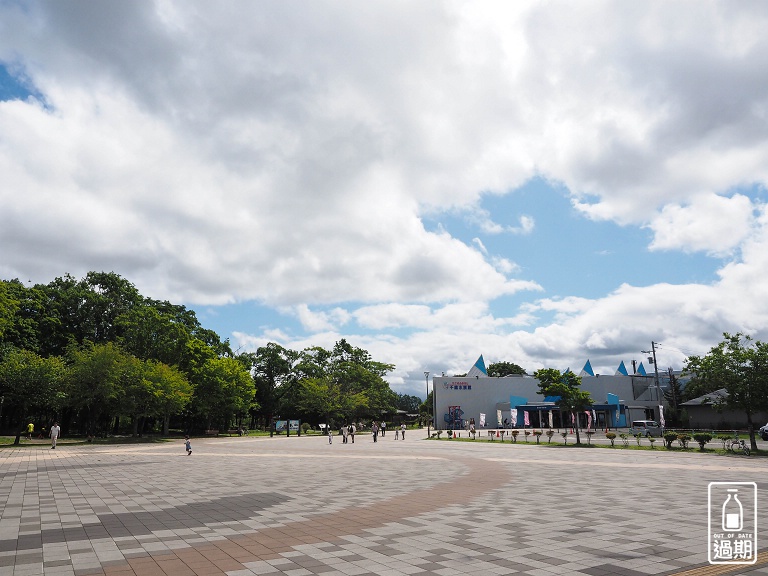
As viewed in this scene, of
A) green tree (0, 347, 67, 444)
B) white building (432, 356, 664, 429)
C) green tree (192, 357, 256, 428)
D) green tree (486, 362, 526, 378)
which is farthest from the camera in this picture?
green tree (486, 362, 526, 378)

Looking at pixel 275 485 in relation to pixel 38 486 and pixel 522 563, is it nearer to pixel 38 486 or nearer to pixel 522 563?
pixel 38 486

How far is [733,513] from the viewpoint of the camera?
1070cm

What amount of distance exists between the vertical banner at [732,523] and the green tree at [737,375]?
52.7 ft

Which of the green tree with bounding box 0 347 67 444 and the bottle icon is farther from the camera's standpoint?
the green tree with bounding box 0 347 67 444

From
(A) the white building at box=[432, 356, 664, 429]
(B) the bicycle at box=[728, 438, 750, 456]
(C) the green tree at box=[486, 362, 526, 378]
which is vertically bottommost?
(B) the bicycle at box=[728, 438, 750, 456]

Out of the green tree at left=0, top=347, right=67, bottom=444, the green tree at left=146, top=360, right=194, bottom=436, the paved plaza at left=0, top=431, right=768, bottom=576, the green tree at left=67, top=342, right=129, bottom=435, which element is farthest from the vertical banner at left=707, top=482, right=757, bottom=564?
the green tree at left=0, top=347, right=67, bottom=444

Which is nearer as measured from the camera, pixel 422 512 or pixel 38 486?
pixel 422 512

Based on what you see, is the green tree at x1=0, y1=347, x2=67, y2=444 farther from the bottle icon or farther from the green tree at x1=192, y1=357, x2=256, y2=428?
the bottle icon

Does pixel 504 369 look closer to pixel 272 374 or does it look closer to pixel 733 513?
pixel 272 374

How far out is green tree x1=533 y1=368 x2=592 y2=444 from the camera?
36656mm

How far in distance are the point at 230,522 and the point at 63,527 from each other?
3.08m

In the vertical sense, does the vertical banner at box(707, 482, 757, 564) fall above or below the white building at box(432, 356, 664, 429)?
below

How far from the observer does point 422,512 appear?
11016 mm

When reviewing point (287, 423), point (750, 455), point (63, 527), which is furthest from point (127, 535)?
point (287, 423)
